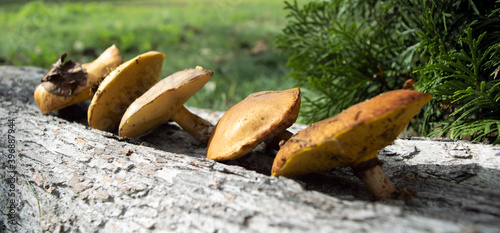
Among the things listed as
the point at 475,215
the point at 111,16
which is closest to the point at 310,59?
A: the point at 475,215

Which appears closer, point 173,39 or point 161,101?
point 161,101

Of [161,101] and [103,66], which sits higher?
[103,66]

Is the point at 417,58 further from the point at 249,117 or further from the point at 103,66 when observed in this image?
the point at 103,66

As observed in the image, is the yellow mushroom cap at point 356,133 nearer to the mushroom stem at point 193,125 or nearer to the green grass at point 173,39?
the mushroom stem at point 193,125

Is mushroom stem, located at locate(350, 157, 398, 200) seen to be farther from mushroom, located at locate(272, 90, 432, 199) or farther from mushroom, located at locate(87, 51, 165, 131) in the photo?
mushroom, located at locate(87, 51, 165, 131)

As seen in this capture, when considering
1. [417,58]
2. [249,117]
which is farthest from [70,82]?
[417,58]

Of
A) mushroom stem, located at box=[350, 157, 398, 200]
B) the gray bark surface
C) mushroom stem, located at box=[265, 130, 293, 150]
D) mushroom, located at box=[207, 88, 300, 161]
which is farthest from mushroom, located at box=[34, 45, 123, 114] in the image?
mushroom stem, located at box=[350, 157, 398, 200]

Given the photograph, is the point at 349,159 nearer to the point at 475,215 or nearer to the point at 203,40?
the point at 475,215

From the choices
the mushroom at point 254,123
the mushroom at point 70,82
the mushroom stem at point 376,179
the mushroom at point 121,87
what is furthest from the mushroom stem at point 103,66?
the mushroom stem at point 376,179
